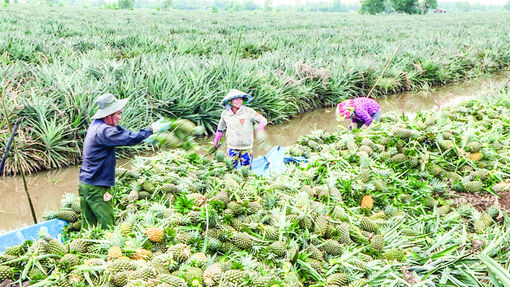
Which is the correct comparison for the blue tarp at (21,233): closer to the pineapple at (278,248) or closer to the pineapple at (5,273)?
the pineapple at (5,273)

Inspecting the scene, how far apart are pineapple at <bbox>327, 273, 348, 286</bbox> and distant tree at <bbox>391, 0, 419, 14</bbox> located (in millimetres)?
64717

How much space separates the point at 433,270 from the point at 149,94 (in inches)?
226

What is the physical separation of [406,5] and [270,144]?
199ft

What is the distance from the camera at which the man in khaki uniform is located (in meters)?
4.93

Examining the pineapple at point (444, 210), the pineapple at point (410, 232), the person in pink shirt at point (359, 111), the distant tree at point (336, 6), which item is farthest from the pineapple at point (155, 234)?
the distant tree at point (336, 6)

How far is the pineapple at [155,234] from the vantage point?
2.59m

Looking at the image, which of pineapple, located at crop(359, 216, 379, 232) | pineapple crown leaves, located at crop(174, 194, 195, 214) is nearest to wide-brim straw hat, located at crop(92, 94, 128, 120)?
pineapple crown leaves, located at crop(174, 194, 195, 214)

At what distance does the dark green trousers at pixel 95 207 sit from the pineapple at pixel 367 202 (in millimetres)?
2167

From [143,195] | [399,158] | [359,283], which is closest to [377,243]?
[359,283]

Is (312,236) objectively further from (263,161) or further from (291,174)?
(263,161)

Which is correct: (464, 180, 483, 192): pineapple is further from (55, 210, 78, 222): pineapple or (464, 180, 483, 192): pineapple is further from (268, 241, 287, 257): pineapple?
(55, 210, 78, 222): pineapple

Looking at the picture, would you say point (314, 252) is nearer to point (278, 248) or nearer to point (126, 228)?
point (278, 248)

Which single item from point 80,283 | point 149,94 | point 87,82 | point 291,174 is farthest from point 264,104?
point 80,283

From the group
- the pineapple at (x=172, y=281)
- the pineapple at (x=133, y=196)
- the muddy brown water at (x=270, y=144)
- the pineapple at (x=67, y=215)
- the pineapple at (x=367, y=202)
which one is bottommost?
the muddy brown water at (x=270, y=144)
